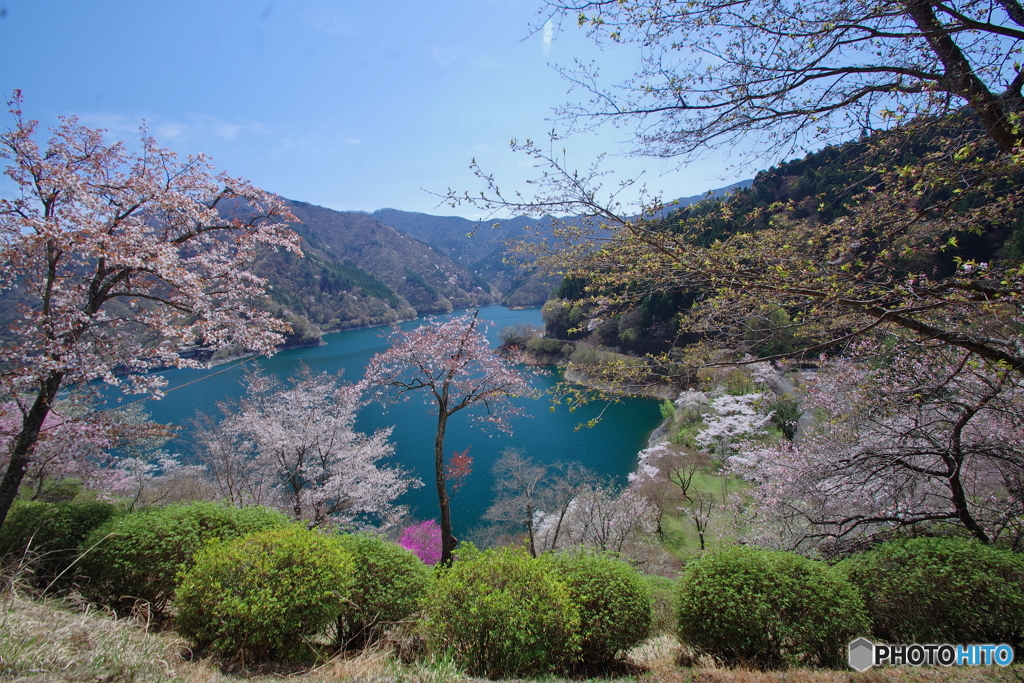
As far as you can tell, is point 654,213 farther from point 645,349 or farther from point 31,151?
point 645,349

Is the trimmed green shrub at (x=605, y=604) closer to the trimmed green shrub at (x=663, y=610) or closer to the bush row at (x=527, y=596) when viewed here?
the bush row at (x=527, y=596)

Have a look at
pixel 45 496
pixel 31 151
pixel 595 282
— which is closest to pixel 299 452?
pixel 45 496

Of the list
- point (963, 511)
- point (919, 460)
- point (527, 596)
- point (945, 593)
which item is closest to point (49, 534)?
point (527, 596)

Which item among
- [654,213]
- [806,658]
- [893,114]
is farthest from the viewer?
[806,658]

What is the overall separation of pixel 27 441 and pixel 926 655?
838 cm

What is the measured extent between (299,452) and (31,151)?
8546mm

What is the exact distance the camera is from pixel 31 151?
4.23 m

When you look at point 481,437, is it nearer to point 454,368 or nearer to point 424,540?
point 424,540

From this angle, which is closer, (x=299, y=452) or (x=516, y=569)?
(x=516, y=569)

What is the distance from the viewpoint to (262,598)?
10.1ft

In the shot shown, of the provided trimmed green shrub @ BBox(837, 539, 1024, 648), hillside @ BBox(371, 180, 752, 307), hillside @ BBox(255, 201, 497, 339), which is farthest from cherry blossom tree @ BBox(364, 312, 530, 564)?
hillside @ BBox(255, 201, 497, 339)

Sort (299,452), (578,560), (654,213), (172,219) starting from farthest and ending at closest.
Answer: (299,452)
(172,219)
(578,560)
(654,213)

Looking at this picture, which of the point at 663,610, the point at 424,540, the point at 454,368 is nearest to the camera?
the point at 663,610

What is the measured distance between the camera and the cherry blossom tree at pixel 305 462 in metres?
11.0
